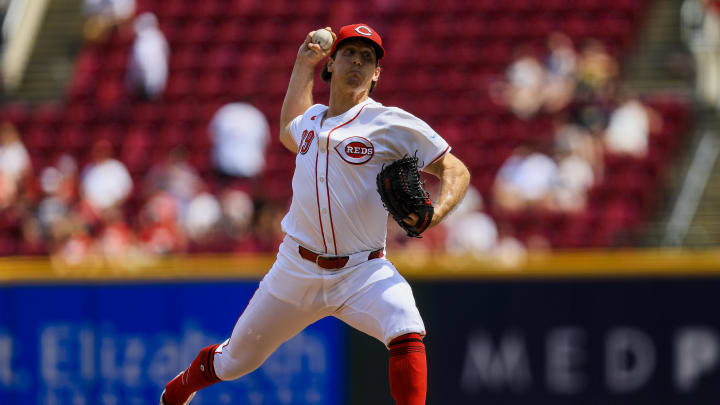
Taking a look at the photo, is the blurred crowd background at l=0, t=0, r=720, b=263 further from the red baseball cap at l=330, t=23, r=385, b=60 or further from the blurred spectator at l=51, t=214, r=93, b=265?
the red baseball cap at l=330, t=23, r=385, b=60

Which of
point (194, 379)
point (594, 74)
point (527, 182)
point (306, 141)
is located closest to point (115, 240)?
point (527, 182)

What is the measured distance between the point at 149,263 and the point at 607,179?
15.6ft

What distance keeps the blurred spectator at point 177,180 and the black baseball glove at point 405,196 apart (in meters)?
6.82

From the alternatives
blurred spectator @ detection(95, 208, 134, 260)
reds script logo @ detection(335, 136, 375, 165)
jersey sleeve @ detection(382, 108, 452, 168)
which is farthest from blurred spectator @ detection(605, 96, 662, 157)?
reds script logo @ detection(335, 136, 375, 165)

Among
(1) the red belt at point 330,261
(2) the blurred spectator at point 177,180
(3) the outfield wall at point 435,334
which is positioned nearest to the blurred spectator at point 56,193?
(2) the blurred spectator at point 177,180

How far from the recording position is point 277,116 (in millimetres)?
13609

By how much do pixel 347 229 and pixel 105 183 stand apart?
766 cm

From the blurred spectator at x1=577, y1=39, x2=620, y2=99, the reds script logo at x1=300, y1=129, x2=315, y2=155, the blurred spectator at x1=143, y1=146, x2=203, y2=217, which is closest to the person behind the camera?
the reds script logo at x1=300, y1=129, x2=315, y2=155

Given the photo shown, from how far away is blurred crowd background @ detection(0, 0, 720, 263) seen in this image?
36.4 feet

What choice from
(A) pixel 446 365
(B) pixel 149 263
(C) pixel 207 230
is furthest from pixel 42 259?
(A) pixel 446 365

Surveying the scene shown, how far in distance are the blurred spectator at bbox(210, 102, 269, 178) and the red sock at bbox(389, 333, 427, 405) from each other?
735cm

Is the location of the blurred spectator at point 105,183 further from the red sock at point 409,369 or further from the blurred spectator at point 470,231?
the red sock at point 409,369

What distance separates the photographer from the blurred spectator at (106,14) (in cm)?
1530

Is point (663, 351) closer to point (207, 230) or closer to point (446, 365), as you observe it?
point (446, 365)
